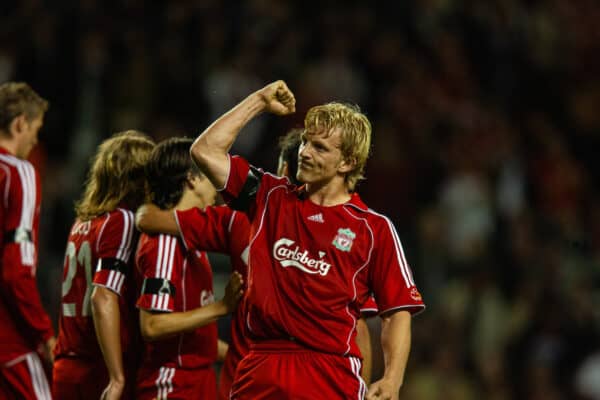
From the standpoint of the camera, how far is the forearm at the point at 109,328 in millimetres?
4828

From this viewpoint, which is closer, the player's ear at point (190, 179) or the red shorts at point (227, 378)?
the red shorts at point (227, 378)

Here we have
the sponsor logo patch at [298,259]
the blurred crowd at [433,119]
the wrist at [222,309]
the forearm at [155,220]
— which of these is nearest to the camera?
the sponsor logo patch at [298,259]

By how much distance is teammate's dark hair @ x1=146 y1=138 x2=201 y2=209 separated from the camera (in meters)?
4.98

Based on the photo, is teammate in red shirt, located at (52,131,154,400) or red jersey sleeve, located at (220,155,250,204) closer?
red jersey sleeve, located at (220,155,250,204)

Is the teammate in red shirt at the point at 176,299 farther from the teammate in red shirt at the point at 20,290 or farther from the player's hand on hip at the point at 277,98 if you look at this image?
the player's hand on hip at the point at 277,98

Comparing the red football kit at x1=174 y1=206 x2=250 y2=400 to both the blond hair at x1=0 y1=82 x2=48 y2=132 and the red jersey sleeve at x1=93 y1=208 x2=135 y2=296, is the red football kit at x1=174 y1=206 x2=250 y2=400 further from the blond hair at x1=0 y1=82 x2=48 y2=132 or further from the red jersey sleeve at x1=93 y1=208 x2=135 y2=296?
the blond hair at x1=0 y1=82 x2=48 y2=132

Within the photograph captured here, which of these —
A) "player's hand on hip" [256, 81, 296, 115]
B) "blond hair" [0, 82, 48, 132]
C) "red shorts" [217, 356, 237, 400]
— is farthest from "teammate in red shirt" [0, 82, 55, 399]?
"player's hand on hip" [256, 81, 296, 115]

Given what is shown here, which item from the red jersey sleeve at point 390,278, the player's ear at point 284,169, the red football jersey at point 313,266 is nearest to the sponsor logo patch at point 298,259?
the red football jersey at point 313,266

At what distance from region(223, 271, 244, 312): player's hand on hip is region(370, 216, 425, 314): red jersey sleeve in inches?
23.8

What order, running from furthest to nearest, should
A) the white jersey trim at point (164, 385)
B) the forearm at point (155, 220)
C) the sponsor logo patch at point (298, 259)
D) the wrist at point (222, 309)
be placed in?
the white jersey trim at point (164, 385), the forearm at point (155, 220), the wrist at point (222, 309), the sponsor logo patch at point (298, 259)

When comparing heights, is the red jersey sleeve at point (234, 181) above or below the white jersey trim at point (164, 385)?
above

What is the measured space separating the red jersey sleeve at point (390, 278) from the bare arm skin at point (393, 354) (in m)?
0.05

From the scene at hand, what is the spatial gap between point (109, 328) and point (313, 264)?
1.15m

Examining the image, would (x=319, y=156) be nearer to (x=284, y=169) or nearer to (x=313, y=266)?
(x=313, y=266)
